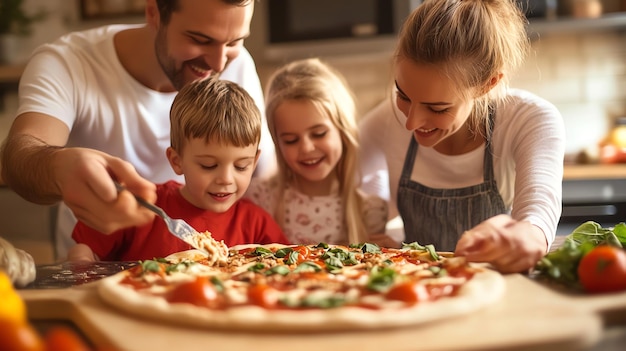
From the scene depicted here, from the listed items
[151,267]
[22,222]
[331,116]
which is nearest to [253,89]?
[331,116]

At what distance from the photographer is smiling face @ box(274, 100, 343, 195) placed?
7.14 ft

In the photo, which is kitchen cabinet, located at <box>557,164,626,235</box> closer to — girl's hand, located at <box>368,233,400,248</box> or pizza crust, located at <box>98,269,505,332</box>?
girl's hand, located at <box>368,233,400,248</box>

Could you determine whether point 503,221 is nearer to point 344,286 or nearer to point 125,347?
point 344,286

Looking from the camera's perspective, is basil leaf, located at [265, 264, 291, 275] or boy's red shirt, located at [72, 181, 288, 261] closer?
basil leaf, located at [265, 264, 291, 275]

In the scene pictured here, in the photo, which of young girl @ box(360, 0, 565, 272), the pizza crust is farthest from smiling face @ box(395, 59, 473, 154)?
the pizza crust

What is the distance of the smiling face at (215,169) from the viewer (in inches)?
71.7

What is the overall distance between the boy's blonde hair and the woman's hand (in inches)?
25.3

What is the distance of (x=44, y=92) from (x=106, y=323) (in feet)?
3.53

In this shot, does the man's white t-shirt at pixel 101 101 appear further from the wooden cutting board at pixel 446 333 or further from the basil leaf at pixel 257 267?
the wooden cutting board at pixel 446 333

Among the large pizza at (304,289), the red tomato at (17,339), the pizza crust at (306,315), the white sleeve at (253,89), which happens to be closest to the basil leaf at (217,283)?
the large pizza at (304,289)

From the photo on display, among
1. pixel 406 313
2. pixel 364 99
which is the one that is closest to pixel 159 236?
pixel 406 313

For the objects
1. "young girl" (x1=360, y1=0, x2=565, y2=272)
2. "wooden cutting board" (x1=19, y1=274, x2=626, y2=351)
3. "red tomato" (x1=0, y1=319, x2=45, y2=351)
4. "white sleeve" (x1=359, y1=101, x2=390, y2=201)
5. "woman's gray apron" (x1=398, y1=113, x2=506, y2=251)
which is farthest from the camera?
"white sleeve" (x1=359, y1=101, x2=390, y2=201)

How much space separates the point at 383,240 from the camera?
2189 millimetres

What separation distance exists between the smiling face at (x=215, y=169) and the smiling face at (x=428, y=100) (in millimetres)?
412
